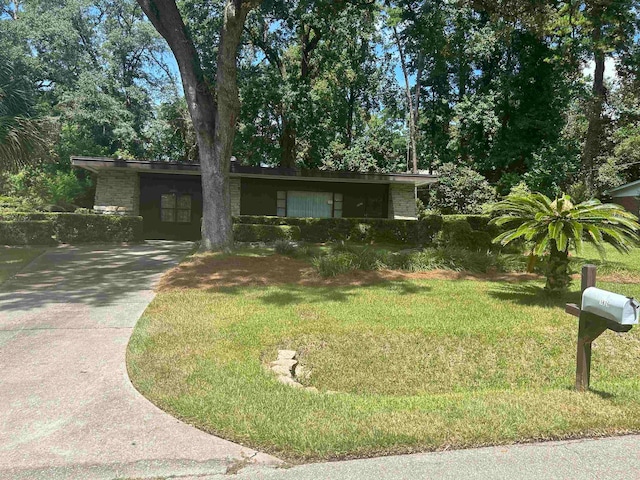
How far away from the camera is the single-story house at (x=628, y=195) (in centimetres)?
2362

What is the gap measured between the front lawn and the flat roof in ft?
29.8

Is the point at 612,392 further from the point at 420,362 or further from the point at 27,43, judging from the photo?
the point at 27,43

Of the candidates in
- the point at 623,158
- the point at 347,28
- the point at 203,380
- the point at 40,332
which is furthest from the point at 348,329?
the point at 623,158

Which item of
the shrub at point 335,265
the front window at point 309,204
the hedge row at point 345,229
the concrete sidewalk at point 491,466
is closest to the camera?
the concrete sidewalk at point 491,466

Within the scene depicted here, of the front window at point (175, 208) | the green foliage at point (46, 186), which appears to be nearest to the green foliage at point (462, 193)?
the front window at point (175, 208)

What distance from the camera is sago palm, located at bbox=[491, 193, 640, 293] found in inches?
272

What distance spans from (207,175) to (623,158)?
27.5 m

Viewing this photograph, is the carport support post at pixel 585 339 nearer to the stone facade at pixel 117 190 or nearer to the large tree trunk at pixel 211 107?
the large tree trunk at pixel 211 107

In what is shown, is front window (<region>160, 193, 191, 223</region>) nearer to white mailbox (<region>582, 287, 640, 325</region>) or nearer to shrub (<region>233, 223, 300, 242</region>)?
shrub (<region>233, 223, 300, 242</region>)

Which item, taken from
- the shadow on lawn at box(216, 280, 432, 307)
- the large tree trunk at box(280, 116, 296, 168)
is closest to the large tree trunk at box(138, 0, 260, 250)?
the shadow on lawn at box(216, 280, 432, 307)

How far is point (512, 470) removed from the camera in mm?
2633

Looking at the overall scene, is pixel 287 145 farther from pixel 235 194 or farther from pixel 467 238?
pixel 467 238

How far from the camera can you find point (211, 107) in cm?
1231

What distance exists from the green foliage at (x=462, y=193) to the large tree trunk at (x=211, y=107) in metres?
14.5
